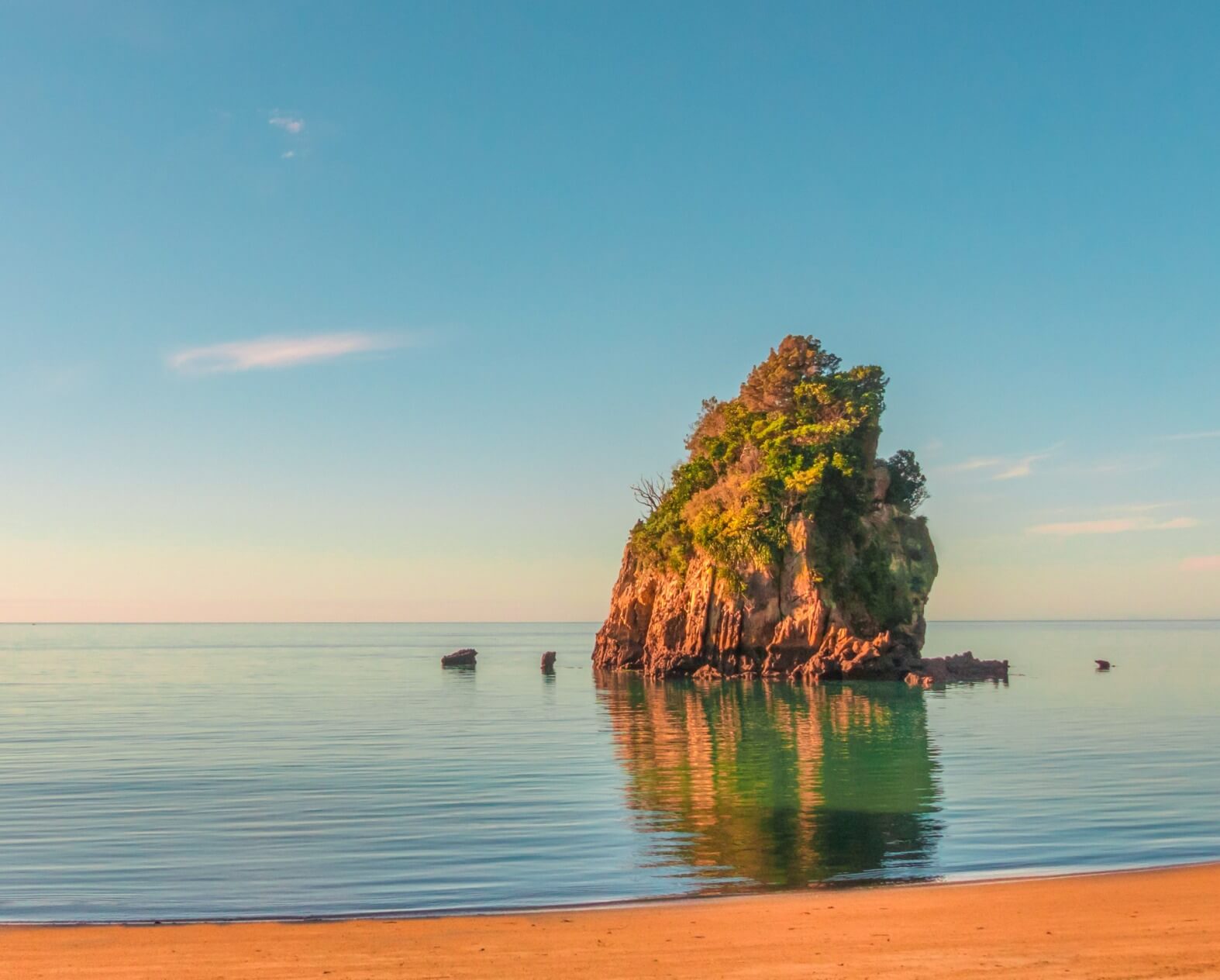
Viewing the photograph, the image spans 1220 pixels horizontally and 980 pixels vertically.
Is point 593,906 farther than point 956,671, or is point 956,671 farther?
point 956,671

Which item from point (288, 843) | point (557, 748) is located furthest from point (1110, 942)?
point (557, 748)

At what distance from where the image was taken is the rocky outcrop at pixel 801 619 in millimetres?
63750

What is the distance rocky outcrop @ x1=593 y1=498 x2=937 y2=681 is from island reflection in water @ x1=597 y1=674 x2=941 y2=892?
11831 mm

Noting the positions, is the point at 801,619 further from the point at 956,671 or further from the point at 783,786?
the point at 783,786

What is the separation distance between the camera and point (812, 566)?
2514 inches

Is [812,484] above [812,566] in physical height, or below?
above

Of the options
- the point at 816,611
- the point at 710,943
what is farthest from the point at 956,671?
the point at 710,943

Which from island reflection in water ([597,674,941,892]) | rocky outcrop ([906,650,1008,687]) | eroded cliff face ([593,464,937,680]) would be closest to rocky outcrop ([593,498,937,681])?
eroded cliff face ([593,464,937,680])

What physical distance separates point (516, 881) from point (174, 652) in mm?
118431

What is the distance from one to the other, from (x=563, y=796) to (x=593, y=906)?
10.4 metres

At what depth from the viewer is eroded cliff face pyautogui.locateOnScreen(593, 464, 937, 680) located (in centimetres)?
6384

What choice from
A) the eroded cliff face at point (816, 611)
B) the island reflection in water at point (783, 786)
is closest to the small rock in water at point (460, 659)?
the eroded cliff face at point (816, 611)

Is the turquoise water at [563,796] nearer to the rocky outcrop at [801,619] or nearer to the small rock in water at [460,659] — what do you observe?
the rocky outcrop at [801,619]

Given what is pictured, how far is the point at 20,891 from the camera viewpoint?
15383mm
